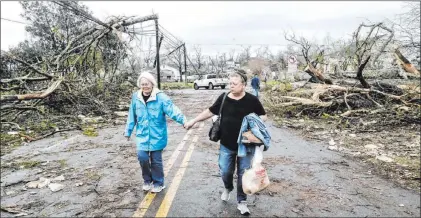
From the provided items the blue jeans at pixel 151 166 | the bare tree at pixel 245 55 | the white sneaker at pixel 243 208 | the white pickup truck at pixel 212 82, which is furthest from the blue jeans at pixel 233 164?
the bare tree at pixel 245 55

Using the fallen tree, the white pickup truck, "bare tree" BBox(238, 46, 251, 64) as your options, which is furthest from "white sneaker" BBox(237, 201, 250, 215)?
"bare tree" BBox(238, 46, 251, 64)

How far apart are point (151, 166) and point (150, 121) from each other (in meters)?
0.61

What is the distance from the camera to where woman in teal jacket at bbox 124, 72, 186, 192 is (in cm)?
445

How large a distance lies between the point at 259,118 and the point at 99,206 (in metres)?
2.14

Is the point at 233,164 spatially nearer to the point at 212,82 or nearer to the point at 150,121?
the point at 150,121

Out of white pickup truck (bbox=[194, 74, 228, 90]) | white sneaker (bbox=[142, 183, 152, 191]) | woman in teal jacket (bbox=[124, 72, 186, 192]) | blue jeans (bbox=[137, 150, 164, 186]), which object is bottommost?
white pickup truck (bbox=[194, 74, 228, 90])

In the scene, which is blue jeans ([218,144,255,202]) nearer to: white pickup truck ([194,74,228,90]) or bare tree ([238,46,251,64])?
white pickup truck ([194,74,228,90])

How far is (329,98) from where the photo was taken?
1196 cm

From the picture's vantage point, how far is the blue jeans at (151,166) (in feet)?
14.8

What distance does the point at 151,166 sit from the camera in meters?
4.59

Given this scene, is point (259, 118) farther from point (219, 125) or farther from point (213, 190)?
point (213, 190)

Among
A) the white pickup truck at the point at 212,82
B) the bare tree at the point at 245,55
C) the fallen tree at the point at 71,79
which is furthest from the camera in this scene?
the bare tree at the point at 245,55

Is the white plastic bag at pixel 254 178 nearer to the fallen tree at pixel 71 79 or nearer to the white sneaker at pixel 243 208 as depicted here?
the white sneaker at pixel 243 208

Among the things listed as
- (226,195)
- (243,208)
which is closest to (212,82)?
(226,195)
